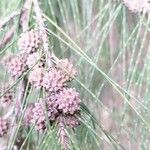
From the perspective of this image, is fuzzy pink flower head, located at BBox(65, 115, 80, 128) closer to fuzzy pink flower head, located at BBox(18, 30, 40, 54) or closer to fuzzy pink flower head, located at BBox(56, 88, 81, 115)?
fuzzy pink flower head, located at BBox(56, 88, 81, 115)

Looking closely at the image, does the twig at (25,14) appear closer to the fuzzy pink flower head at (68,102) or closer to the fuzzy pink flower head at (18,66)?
the fuzzy pink flower head at (18,66)

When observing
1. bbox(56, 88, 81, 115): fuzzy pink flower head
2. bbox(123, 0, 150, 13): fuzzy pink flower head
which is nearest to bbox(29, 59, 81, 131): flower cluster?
bbox(56, 88, 81, 115): fuzzy pink flower head

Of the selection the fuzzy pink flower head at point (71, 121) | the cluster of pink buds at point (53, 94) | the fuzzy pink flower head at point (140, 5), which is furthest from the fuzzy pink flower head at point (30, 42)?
the fuzzy pink flower head at point (140, 5)

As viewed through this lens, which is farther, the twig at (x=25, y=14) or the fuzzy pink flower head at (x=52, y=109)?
the twig at (x=25, y=14)

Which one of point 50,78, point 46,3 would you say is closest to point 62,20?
point 46,3

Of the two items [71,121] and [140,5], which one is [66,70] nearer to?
[71,121]

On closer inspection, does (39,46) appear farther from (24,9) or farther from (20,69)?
(24,9)

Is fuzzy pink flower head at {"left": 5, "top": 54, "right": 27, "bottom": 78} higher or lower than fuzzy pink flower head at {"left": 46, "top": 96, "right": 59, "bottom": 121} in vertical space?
higher
